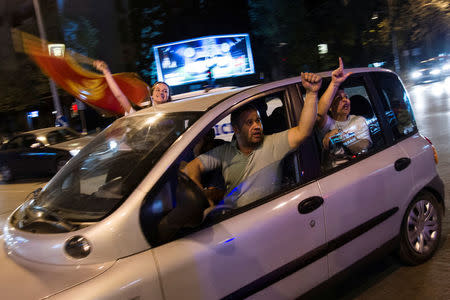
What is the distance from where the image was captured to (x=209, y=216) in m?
2.13

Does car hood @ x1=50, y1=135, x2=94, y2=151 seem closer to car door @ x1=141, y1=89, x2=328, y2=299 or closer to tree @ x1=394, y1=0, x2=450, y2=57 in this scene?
car door @ x1=141, y1=89, x2=328, y2=299

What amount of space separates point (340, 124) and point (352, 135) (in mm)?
142

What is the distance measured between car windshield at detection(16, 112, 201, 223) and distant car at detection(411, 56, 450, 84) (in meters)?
26.0

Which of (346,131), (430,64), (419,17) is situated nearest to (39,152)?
(346,131)

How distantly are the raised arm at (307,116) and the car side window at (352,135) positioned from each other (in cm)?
28

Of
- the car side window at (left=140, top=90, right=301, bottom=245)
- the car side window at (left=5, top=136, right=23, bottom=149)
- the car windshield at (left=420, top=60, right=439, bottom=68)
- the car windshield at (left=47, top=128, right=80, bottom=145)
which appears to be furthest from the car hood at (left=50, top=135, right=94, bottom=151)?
the car windshield at (left=420, top=60, right=439, bottom=68)

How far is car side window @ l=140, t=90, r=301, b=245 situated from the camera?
1874mm

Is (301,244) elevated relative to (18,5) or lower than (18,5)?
lower

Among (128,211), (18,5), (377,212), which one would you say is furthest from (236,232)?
(18,5)

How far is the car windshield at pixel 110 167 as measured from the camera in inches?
81.7

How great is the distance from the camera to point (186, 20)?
2648cm

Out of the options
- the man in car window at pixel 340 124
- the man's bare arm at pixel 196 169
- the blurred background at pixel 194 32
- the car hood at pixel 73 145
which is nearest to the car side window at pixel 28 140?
the car hood at pixel 73 145

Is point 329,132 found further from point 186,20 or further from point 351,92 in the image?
point 186,20

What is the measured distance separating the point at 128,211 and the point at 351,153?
1.86 meters
